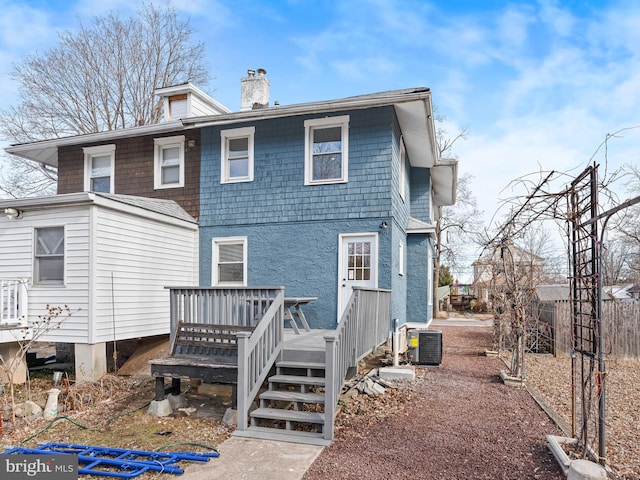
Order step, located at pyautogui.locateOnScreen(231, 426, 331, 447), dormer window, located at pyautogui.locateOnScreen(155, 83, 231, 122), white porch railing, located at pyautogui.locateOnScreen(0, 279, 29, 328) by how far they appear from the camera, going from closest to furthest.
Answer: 1. step, located at pyautogui.locateOnScreen(231, 426, 331, 447)
2. white porch railing, located at pyautogui.locateOnScreen(0, 279, 29, 328)
3. dormer window, located at pyautogui.locateOnScreen(155, 83, 231, 122)

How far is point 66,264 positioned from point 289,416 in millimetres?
5355

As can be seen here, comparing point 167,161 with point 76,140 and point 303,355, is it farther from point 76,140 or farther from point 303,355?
point 303,355

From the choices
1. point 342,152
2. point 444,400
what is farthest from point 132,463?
point 342,152

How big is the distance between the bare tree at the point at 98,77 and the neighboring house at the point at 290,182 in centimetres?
936

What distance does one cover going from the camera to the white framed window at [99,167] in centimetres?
1167

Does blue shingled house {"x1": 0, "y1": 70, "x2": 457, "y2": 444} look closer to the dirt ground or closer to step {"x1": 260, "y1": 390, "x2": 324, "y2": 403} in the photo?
step {"x1": 260, "y1": 390, "x2": 324, "y2": 403}

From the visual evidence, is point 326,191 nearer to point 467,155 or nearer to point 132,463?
point 132,463

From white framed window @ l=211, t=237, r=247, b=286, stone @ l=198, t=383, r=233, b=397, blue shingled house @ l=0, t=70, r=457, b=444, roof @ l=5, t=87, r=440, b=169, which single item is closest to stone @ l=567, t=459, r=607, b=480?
blue shingled house @ l=0, t=70, r=457, b=444

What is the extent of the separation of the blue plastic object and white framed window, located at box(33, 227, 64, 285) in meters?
4.01

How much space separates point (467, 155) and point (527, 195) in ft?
73.6

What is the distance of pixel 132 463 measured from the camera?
4477mm

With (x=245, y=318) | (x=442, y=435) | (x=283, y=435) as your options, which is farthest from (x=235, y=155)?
(x=442, y=435)

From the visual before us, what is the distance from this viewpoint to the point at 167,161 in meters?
11.2

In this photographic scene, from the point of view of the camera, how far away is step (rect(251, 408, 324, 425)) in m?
5.35
